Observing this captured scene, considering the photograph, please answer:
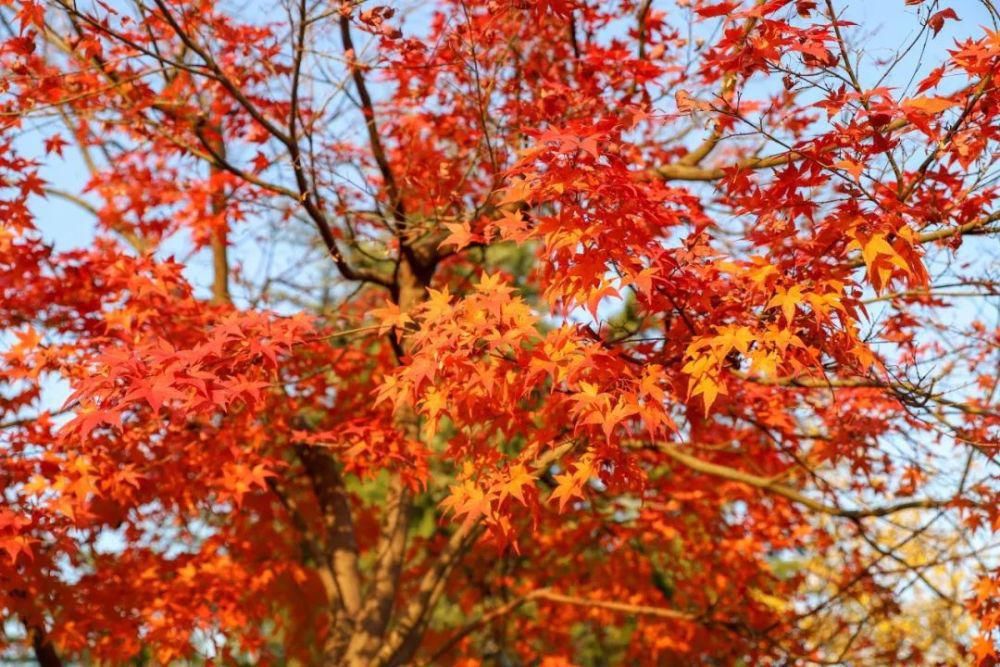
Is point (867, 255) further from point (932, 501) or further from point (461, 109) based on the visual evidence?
point (461, 109)

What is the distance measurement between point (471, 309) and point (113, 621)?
3.32 meters

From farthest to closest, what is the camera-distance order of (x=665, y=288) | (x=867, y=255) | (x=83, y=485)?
(x=83, y=485)
(x=665, y=288)
(x=867, y=255)

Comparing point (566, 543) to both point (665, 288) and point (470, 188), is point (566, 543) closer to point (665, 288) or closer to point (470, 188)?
point (470, 188)

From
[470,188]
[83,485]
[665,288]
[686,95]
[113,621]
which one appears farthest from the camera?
[470,188]

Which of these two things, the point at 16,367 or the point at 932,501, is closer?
the point at 16,367

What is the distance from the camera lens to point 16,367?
493 centimetres

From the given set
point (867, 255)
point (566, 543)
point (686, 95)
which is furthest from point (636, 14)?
point (566, 543)

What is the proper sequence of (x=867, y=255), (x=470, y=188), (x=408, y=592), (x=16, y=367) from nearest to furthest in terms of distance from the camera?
(x=867, y=255) → (x=16, y=367) → (x=470, y=188) → (x=408, y=592)

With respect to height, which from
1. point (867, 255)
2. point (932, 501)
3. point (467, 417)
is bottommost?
point (467, 417)

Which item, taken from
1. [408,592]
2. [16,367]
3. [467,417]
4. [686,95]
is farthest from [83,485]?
[408,592]

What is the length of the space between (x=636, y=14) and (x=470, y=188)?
64.1 inches

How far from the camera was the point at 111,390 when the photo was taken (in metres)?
3.32

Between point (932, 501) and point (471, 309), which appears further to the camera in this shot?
point (932, 501)

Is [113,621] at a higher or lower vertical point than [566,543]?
lower
